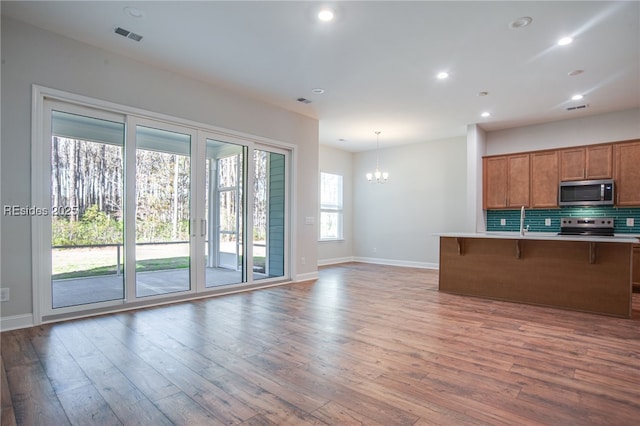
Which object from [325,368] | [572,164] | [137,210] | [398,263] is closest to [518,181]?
[572,164]

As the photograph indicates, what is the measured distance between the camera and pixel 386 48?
3.73m

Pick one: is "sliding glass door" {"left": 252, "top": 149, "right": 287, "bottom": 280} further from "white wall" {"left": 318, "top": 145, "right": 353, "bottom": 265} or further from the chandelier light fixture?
"white wall" {"left": 318, "top": 145, "right": 353, "bottom": 265}

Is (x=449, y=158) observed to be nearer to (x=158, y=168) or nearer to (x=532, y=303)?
(x=532, y=303)

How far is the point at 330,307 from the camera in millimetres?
4328

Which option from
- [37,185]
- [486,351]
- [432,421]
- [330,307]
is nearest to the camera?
[432,421]

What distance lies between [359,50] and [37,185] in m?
3.71

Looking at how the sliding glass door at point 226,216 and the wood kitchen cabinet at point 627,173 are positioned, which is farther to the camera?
the wood kitchen cabinet at point 627,173

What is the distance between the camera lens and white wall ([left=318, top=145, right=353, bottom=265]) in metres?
8.66

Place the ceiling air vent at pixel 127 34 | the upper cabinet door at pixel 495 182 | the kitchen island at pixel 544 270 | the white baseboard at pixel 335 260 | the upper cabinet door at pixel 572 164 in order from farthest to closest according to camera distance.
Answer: the white baseboard at pixel 335 260 → the upper cabinet door at pixel 495 182 → the upper cabinet door at pixel 572 164 → the kitchen island at pixel 544 270 → the ceiling air vent at pixel 127 34

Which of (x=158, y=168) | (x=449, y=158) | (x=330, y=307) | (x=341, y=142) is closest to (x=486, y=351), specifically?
(x=330, y=307)

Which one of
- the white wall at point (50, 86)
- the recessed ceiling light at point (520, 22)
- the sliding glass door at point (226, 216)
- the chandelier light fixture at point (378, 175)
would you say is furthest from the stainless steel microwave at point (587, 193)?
the white wall at point (50, 86)

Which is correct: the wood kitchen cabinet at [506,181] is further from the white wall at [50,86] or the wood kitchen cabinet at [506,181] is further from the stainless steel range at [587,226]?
the white wall at [50,86]

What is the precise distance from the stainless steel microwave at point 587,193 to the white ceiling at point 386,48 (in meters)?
1.27

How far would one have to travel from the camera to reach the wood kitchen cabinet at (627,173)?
550cm
